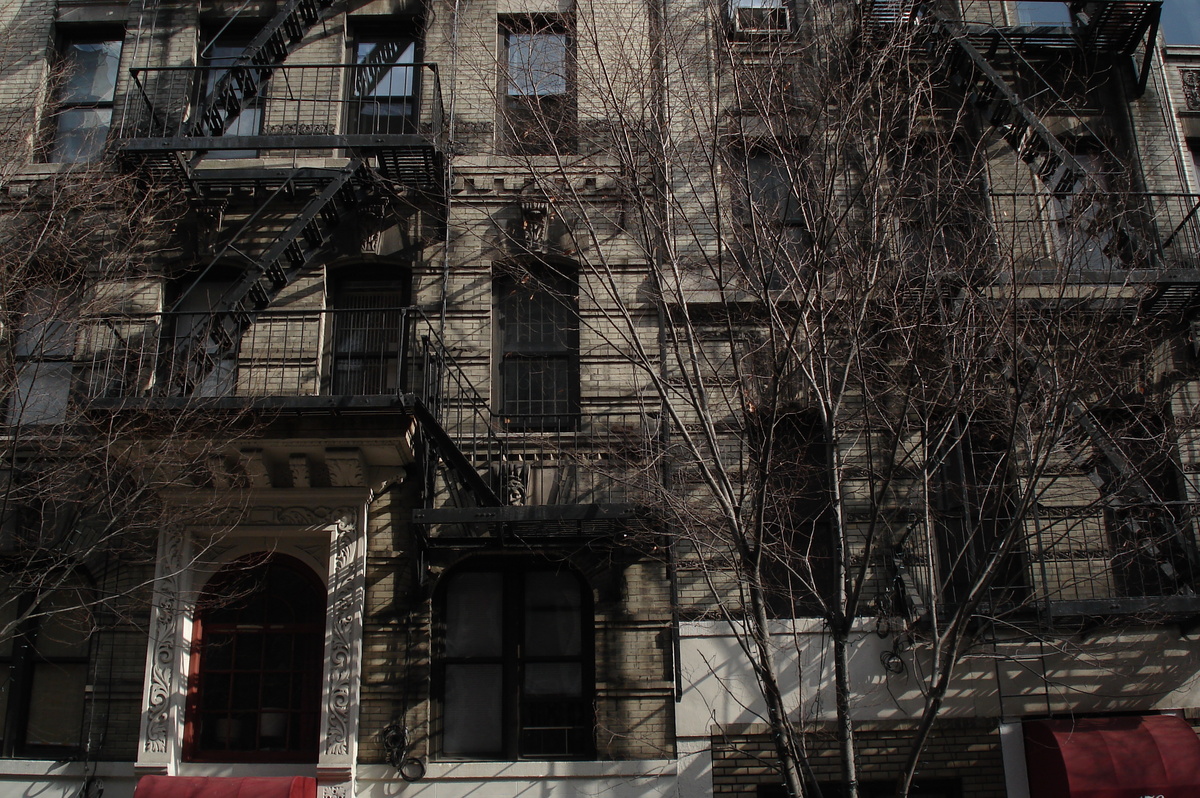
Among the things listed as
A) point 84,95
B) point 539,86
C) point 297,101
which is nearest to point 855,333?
point 539,86

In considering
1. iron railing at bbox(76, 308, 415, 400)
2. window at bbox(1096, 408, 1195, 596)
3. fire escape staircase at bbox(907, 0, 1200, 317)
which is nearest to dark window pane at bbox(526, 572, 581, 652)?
iron railing at bbox(76, 308, 415, 400)

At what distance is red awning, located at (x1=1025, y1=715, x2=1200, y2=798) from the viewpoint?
9.02 metres

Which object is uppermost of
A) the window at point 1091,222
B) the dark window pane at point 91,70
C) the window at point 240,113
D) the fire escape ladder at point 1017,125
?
the dark window pane at point 91,70

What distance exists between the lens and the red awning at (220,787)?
884cm

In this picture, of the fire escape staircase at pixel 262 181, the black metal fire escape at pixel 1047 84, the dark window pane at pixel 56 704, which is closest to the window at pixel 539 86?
the fire escape staircase at pixel 262 181

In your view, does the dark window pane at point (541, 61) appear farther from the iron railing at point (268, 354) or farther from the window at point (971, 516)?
the window at point (971, 516)

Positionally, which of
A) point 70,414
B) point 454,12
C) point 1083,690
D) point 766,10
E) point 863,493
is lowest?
point 1083,690

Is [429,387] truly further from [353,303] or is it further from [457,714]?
[457,714]

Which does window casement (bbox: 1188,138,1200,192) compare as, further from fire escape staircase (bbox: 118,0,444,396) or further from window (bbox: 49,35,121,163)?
window (bbox: 49,35,121,163)

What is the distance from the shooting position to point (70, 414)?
32.9 ft

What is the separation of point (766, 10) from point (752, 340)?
14.8 ft

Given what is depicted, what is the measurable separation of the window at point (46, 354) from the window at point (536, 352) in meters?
4.64

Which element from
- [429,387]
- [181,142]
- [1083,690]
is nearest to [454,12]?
[181,142]

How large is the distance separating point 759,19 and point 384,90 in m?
5.03
